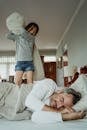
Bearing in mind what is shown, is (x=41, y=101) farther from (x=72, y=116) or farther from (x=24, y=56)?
(x=24, y=56)

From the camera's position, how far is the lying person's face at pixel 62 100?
159 cm

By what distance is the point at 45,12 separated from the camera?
5242 mm

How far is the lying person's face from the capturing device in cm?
159

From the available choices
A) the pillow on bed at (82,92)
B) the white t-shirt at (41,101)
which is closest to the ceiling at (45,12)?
the pillow on bed at (82,92)

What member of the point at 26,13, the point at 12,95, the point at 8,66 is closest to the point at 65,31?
the point at 26,13

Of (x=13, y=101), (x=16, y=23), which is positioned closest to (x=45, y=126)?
(x=13, y=101)

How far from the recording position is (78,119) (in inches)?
58.7

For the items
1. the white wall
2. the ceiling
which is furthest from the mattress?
the ceiling

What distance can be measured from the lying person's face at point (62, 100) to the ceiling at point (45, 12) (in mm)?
3234

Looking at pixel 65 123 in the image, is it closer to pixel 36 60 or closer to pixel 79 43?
pixel 36 60

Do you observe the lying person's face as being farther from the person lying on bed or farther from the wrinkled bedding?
the wrinkled bedding

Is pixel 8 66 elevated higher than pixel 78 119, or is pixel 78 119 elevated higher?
pixel 8 66

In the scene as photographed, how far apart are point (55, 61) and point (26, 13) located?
4.81m

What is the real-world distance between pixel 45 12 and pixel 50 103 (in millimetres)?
3840
